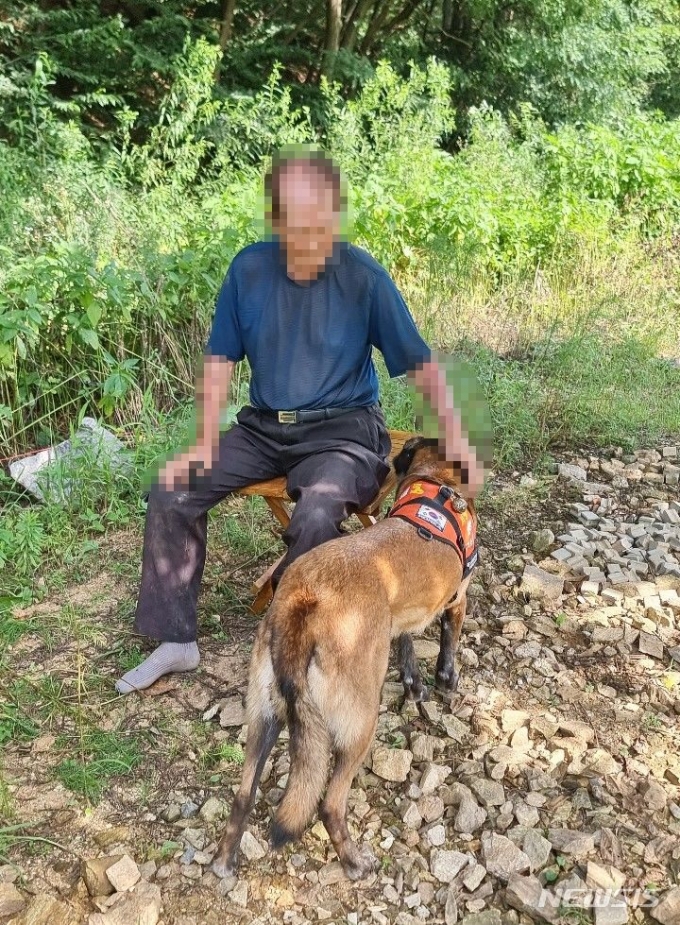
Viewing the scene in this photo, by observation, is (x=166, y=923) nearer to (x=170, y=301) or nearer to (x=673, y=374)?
(x=170, y=301)

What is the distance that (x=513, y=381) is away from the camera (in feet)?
15.6

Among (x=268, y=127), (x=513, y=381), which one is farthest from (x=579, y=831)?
(x=268, y=127)

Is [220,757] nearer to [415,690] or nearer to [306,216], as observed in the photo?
[415,690]

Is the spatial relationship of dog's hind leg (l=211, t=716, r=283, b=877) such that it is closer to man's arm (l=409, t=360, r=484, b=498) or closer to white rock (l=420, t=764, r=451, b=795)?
white rock (l=420, t=764, r=451, b=795)

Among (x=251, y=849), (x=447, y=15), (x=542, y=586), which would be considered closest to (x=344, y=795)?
(x=251, y=849)

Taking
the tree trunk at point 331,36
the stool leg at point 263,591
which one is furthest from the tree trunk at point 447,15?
the stool leg at point 263,591

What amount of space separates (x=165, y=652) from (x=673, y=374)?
4.24 metres

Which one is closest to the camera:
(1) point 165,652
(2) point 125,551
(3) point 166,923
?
(3) point 166,923

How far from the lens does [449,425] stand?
8.68ft

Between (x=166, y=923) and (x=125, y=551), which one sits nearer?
(x=166, y=923)

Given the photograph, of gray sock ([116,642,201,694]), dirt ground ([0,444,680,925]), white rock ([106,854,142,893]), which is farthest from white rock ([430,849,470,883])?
gray sock ([116,642,201,694])

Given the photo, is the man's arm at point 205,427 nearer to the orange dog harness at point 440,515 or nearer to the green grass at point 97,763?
the orange dog harness at point 440,515

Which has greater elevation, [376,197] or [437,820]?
[376,197]

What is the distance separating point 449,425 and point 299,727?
1.25m
